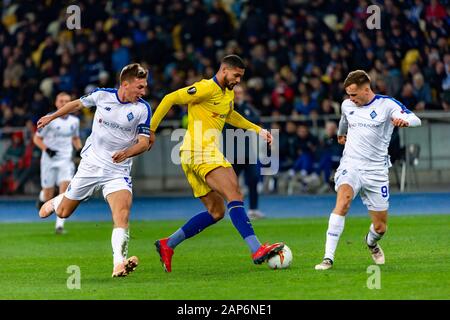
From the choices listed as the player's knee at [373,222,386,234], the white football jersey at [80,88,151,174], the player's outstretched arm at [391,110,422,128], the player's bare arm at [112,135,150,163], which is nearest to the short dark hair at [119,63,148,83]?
the white football jersey at [80,88,151,174]

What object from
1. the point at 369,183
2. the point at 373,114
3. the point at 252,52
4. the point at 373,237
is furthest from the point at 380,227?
the point at 252,52

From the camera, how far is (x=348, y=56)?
25.9 metres

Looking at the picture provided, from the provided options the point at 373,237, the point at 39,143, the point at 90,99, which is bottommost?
the point at 373,237

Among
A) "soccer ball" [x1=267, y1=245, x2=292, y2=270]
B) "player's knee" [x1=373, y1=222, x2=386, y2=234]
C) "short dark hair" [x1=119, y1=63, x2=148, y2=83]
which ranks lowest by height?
"soccer ball" [x1=267, y1=245, x2=292, y2=270]

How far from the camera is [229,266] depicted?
12.4 m

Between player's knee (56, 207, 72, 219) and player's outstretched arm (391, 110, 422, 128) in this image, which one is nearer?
player's outstretched arm (391, 110, 422, 128)

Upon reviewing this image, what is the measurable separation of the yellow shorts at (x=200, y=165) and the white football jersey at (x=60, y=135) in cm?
702

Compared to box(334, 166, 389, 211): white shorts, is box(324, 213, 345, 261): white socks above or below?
below

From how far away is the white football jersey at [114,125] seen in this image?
11875mm

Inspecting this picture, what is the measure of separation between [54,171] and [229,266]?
7448 millimetres

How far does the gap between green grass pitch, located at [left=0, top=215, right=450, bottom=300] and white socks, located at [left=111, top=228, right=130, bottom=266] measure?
0.22 meters

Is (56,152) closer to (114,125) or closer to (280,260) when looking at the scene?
(114,125)

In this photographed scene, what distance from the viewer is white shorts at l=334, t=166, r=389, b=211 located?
1194 centimetres

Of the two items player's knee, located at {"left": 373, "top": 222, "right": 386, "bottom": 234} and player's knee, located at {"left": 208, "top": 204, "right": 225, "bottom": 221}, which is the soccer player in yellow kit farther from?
player's knee, located at {"left": 373, "top": 222, "right": 386, "bottom": 234}
